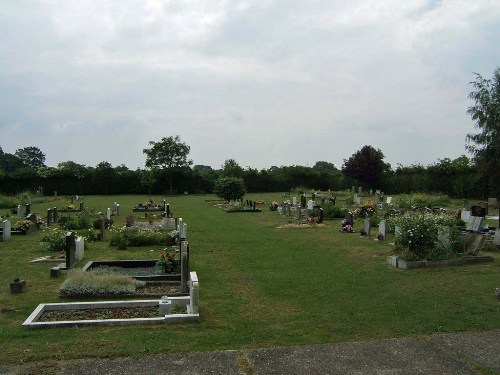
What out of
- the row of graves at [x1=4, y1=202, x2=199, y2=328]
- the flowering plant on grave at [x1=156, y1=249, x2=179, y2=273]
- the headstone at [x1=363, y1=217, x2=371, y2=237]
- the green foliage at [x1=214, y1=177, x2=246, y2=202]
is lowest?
the row of graves at [x1=4, y1=202, x2=199, y2=328]

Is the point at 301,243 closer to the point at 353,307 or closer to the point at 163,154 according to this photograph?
the point at 353,307

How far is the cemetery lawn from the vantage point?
665 cm

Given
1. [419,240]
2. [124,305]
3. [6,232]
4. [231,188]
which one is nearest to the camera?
[124,305]

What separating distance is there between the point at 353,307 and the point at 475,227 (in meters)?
10.2

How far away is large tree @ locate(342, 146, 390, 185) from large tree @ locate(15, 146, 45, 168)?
79.0 meters

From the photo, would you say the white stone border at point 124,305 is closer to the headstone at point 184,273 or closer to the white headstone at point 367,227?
the headstone at point 184,273

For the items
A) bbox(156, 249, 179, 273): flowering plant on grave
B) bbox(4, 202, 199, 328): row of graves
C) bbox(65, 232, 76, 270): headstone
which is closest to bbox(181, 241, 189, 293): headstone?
bbox(4, 202, 199, 328): row of graves

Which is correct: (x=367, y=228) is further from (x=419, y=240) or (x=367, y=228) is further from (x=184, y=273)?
(x=184, y=273)

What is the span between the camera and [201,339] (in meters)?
6.75

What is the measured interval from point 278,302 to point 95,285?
3574mm

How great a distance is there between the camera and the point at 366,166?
5209 centimetres

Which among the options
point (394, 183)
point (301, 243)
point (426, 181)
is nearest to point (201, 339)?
point (301, 243)

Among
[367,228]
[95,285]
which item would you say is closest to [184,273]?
[95,285]

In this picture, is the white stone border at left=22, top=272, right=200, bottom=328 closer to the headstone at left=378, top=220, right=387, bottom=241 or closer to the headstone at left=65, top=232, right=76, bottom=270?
the headstone at left=65, top=232, right=76, bottom=270
